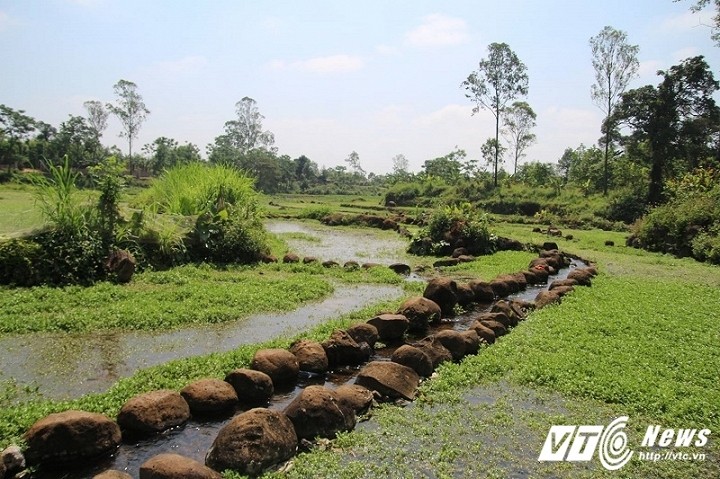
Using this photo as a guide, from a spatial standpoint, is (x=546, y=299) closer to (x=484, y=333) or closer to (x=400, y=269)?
(x=484, y=333)

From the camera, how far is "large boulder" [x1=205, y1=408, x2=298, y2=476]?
5.04m

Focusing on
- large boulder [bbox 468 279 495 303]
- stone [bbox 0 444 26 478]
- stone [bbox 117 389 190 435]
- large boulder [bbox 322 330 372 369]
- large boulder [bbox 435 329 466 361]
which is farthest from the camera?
large boulder [bbox 468 279 495 303]

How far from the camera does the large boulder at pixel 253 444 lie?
16.5 feet

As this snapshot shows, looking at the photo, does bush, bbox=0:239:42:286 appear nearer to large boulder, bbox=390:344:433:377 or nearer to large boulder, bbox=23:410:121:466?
large boulder, bbox=23:410:121:466

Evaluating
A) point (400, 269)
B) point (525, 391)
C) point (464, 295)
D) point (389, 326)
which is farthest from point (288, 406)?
point (400, 269)

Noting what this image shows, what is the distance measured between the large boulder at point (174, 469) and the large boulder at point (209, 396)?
145 cm

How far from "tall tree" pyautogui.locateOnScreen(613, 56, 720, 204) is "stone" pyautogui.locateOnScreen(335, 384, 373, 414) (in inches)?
A: 1326

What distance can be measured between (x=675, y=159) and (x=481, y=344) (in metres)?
35.0

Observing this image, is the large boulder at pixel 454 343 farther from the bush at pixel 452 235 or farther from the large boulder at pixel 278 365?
the bush at pixel 452 235

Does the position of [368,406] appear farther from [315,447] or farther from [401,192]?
[401,192]

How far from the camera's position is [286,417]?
5680 mm

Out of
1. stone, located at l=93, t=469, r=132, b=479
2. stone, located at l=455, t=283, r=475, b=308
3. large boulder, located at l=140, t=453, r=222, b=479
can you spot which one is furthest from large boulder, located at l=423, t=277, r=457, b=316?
stone, located at l=93, t=469, r=132, b=479

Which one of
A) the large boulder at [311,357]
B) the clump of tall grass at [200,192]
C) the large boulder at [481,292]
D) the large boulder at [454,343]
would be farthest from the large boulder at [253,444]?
the clump of tall grass at [200,192]

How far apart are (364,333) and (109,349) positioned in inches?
160
